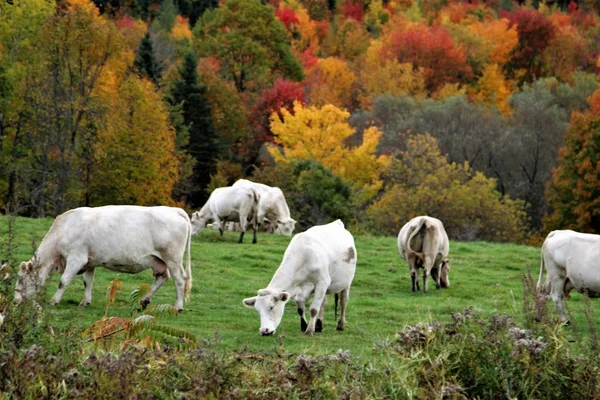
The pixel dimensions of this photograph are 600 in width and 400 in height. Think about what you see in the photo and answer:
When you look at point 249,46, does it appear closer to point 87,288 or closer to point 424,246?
point 424,246

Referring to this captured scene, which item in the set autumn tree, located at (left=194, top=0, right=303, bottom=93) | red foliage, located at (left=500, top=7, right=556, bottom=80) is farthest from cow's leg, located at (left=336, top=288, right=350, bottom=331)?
red foliage, located at (left=500, top=7, right=556, bottom=80)

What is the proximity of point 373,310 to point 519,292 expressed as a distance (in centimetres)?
478

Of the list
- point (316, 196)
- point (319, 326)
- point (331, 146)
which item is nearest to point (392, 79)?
point (331, 146)

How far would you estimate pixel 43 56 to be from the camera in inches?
1797

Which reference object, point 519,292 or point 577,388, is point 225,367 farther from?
point 519,292

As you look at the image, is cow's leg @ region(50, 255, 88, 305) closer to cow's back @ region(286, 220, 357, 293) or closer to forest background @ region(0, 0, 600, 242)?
forest background @ region(0, 0, 600, 242)

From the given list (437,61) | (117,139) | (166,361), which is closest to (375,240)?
(117,139)

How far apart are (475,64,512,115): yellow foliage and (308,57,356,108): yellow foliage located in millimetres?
10346

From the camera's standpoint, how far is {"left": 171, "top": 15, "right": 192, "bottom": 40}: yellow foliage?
103 metres

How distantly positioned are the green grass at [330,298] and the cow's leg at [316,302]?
164mm

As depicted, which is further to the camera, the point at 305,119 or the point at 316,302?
the point at 305,119

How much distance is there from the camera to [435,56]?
8994 cm

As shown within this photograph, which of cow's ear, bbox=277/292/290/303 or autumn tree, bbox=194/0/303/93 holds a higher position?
autumn tree, bbox=194/0/303/93

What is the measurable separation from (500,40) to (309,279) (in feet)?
283
